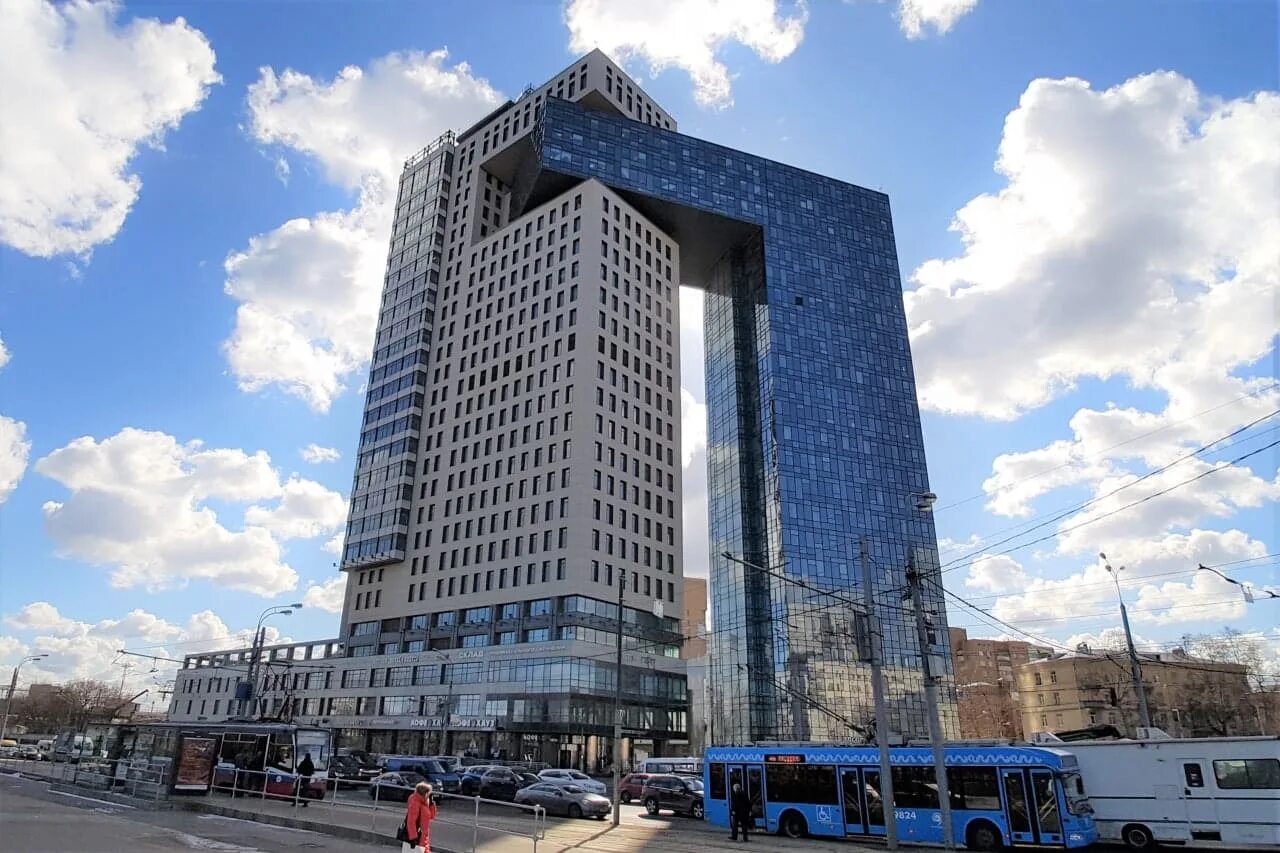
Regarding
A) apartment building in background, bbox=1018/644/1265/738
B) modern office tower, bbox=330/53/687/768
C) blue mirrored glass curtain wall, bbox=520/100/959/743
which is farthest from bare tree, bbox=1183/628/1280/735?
modern office tower, bbox=330/53/687/768

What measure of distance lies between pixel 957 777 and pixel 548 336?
68885mm

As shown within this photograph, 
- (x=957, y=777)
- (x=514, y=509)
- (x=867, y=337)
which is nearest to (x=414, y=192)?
(x=514, y=509)

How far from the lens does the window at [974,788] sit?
2402 centimetres

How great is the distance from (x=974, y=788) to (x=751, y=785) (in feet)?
26.5

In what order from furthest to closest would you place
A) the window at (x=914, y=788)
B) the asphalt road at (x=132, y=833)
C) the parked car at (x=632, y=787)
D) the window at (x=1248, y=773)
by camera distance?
the parked car at (x=632, y=787), the window at (x=914, y=788), the window at (x=1248, y=773), the asphalt road at (x=132, y=833)

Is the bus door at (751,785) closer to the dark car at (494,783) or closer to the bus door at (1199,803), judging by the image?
the dark car at (494,783)

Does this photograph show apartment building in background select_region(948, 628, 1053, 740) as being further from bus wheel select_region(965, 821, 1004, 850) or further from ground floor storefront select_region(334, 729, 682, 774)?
bus wheel select_region(965, 821, 1004, 850)

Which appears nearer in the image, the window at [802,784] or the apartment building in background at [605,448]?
the window at [802,784]

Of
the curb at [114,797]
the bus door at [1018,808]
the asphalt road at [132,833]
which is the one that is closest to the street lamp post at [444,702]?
the curb at [114,797]

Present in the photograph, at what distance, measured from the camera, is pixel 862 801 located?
1034 inches

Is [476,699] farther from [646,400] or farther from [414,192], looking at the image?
[414,192]

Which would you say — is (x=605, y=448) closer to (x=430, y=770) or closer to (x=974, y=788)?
(x=430, y=770)

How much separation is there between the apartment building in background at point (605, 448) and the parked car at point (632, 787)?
2567 centimetres

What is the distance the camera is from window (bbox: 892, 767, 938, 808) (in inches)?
985
